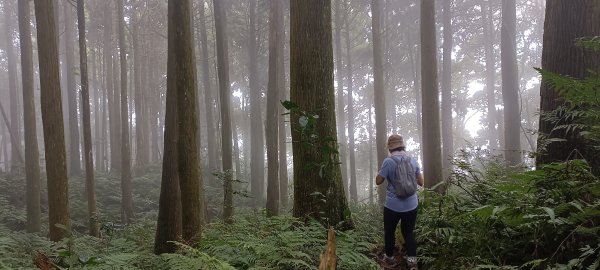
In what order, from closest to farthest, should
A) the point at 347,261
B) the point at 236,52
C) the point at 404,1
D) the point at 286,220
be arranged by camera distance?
the point at 347,261
the point at 286,220
the point at 404,1
the point at 236,52

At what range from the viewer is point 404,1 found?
23.2m

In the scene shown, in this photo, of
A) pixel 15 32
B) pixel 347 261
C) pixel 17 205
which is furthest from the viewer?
pixel 15 32

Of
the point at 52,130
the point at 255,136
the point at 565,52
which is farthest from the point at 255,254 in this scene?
the point at 255,136

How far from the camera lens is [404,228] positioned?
5578 mm

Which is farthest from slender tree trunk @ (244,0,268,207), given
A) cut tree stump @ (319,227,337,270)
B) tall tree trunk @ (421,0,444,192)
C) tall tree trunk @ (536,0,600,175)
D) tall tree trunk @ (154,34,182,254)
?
cut tree stump @ (319,227,337,270)

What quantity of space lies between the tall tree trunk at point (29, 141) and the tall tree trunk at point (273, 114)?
6.04 m

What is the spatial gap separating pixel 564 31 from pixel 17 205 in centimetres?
1684

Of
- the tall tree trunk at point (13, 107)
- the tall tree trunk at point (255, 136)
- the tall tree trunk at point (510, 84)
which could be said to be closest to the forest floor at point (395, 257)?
the tall tree trunk at point (510, 84)

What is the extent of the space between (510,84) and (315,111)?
12078mm

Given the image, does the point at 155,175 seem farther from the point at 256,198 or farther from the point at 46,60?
the point at 46,60

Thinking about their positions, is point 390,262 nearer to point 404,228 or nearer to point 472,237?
point 404,228

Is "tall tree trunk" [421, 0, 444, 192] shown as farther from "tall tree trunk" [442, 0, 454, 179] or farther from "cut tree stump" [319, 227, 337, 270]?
"tall tree trunk" [442, 0, 454, 179]

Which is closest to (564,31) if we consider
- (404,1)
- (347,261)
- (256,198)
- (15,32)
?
(347,261)

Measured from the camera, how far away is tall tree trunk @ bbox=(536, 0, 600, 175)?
17.1 feet
